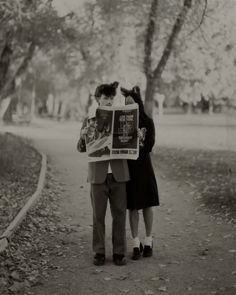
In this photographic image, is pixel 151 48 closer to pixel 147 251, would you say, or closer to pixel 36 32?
pixel 36 32

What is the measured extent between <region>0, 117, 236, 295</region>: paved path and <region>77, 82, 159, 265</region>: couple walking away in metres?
0.32

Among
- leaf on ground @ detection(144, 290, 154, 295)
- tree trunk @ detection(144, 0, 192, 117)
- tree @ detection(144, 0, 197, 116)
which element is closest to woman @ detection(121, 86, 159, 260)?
leaf on ground @ detection(144, 290, 154, 295)

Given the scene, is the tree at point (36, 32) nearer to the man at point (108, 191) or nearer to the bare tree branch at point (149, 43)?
the bare tree branch at point (149, 43)

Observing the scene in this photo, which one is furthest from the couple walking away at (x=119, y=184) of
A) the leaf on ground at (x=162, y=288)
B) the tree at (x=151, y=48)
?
the tree at (x=151, y=48)

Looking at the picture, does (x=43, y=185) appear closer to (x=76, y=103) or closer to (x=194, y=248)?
(x=194, y=248)

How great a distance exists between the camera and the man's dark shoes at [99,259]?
7262 mm

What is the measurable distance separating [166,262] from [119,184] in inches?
45.8

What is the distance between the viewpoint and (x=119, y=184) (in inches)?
281

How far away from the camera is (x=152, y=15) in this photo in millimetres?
20078

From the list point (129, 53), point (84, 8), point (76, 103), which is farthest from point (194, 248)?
point (76, 103)

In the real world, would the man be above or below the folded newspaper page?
below

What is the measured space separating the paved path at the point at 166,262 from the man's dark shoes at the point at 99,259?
0.07m

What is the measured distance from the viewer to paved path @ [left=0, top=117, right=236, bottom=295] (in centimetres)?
645

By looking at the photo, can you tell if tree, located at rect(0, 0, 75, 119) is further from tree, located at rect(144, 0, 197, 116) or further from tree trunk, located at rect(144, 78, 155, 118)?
tree trunk, located at rect(144, 78, 155, 118)
